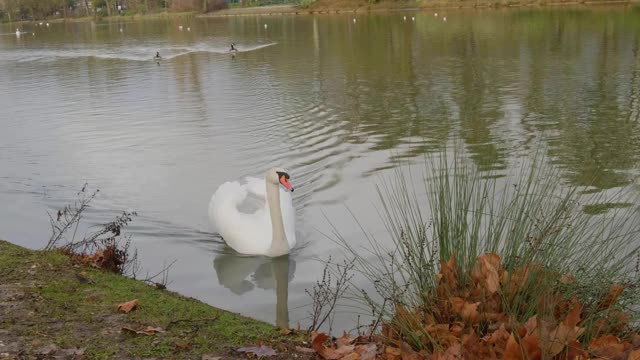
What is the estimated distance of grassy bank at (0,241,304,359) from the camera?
4.06m

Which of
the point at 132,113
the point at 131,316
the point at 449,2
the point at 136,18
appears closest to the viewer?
the point at 131,316

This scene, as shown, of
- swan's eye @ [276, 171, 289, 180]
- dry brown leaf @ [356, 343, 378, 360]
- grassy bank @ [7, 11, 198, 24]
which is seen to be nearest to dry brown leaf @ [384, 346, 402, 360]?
dry brown leaf @ [356, 343, 378, 360]

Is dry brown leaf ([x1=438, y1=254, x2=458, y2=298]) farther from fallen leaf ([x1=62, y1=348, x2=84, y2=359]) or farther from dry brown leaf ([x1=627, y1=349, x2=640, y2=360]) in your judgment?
fallen leaf ([x1=62, y1=348, x2=84, y2=359])

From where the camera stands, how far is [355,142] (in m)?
11.8

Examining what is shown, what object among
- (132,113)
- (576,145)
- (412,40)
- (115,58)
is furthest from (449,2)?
(576,145)

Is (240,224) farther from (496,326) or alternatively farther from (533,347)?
(533,347)

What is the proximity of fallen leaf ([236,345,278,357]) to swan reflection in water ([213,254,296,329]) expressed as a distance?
1.95 metres

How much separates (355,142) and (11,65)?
77.1 feet

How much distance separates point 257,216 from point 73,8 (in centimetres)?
11017

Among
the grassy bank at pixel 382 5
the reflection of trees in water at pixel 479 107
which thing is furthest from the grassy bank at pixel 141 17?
the reflection of trees in water at pixel 479 107

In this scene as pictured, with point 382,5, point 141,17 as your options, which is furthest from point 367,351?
point 141,17

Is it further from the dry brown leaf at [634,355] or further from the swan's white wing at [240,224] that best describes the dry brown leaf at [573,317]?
the swan's white wing at [240,224]

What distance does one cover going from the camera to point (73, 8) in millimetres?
108250

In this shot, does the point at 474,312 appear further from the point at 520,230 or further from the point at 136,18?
the point at 136,18
